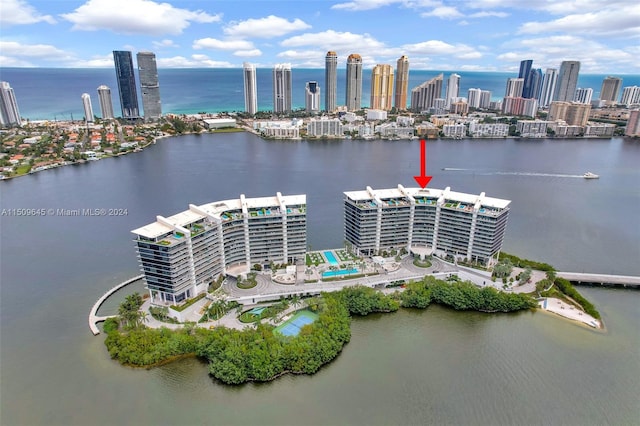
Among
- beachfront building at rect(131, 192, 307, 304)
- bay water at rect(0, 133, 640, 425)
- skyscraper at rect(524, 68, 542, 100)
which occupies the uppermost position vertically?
skyscraper at rect(524, 68, 542, 100)

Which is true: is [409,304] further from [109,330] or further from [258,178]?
[258,178]

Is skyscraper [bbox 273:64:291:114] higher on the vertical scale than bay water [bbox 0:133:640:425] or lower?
higher

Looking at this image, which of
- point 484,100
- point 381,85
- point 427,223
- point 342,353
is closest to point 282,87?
point 381,85

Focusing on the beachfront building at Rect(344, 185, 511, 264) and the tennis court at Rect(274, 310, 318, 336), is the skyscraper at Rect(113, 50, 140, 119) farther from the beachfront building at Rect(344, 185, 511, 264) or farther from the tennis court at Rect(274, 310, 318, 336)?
the tennis court at Rect(274, 310, 318, 336)

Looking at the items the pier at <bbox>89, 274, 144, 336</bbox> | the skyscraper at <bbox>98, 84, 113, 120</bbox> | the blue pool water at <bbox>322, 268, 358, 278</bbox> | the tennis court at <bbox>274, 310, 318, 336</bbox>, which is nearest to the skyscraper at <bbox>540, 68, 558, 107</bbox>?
the blue pool water at <bbox>322, 268, 358, 278</bbox>

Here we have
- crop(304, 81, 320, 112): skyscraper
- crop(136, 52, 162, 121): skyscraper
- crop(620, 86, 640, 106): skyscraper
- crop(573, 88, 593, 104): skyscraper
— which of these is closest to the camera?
crop(136, 52, 162, 121): skyscraper

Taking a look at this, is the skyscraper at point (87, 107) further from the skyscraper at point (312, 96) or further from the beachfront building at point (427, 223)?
the beachfront building at point (427, 223)

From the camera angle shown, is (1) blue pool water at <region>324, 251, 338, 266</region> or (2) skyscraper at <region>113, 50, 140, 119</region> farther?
(2) skyscraper at <region>113, 50, 140, 119</region>
